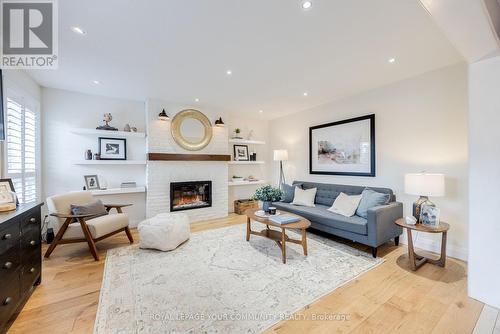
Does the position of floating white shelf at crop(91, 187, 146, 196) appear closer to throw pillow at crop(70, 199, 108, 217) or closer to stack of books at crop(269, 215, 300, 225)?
throw pillow at crop(70, 199, 108, 217)

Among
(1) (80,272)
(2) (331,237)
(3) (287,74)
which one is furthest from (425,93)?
(1) (80,272)

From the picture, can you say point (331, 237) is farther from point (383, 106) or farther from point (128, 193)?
point (128, 193)

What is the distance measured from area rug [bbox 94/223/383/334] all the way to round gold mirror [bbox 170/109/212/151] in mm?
2104

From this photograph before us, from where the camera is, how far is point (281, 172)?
544 cm

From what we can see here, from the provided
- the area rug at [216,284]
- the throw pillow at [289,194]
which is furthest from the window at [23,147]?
the throw pillow at [289,194]

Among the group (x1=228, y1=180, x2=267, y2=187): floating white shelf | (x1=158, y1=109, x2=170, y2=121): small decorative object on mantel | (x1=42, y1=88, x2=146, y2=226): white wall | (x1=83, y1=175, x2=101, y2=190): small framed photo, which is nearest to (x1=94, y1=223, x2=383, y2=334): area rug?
(x1=83, y1=175, x2=101, y2=190): small framed photo

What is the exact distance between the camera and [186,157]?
441 centimetres

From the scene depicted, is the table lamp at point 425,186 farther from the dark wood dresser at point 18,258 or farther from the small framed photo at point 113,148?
the small framed photo at point 113,148

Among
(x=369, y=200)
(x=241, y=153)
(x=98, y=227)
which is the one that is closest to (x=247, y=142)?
(x=241, y=153)

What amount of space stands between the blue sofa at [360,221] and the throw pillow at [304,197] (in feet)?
0.52

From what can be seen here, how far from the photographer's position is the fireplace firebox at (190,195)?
4.39 m

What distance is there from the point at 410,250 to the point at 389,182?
1.21 meters

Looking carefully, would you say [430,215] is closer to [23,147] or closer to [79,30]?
[79,30]

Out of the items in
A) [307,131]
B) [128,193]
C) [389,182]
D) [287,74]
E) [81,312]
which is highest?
[287,74]
